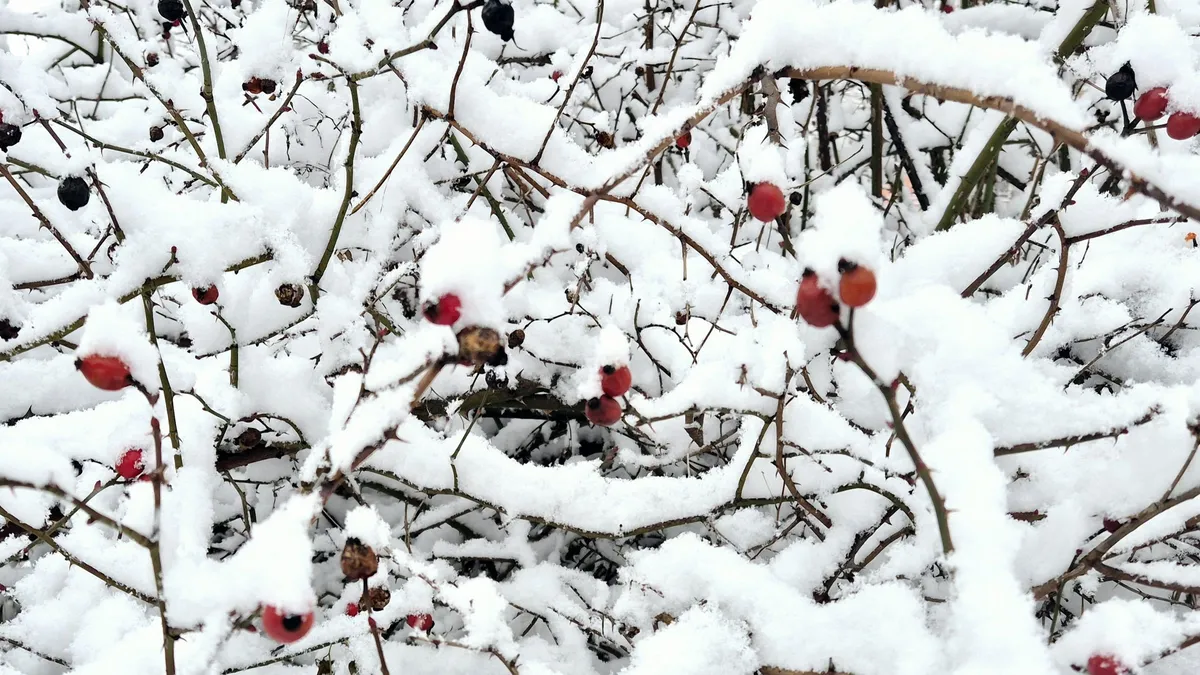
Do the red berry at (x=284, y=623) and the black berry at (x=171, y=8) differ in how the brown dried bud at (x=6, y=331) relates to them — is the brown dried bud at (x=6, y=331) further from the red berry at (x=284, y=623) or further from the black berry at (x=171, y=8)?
the red berry at (x=284, y=623)

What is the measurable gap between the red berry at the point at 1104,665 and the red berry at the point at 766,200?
650mm

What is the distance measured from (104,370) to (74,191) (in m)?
0.75

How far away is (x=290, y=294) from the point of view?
1.38 meters

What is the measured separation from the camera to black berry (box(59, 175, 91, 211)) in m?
1.34

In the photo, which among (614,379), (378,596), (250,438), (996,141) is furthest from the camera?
(996,141)

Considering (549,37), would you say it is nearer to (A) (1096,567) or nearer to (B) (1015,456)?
(B) (1015,456)

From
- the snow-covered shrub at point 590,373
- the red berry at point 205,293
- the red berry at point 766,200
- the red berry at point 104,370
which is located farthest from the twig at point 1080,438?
the red berry at point 205,293

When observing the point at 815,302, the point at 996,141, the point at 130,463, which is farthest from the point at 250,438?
the point at 996,141

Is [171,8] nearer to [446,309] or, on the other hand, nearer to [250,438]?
[250,438]

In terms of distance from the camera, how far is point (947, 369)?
90 cm

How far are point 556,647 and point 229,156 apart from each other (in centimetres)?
136

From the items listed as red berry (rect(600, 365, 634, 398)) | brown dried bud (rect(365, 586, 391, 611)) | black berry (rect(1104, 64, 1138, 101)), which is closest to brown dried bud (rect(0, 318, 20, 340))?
brown dried bud (rect(365, 586, 391, 611))

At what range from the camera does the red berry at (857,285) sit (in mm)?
637

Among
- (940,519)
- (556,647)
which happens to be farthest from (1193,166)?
(556,647)
